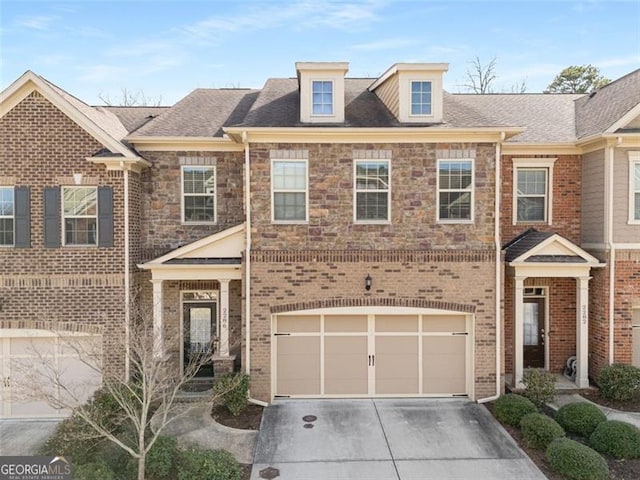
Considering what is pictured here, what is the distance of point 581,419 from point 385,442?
160 inches

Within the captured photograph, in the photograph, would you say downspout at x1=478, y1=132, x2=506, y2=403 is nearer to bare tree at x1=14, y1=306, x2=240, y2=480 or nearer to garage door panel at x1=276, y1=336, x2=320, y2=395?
garage door panel at x1=276, y1=336, x2=320, y2=395

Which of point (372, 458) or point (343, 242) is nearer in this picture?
point (372, 458)

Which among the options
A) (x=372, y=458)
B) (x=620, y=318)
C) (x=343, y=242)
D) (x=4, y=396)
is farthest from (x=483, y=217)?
(x=4, y=396)

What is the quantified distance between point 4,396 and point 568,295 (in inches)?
590

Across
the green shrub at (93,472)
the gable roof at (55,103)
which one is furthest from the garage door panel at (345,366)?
the gable roof at (55,103)

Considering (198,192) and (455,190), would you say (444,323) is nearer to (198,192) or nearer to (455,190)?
(455,190)

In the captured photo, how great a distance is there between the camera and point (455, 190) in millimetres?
11336

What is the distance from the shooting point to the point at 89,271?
1134 cm

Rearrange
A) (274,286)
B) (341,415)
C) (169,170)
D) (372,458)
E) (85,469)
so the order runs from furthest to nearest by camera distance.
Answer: (169,170) < (274,286) < (341,415) < (372,458) < (85,469)

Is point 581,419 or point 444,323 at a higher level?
point 444,323

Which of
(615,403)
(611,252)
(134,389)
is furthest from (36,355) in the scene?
(611,252)

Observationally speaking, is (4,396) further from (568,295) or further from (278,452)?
(568,295)

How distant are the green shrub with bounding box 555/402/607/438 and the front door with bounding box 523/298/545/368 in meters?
3.36

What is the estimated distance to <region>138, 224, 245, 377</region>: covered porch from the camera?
11305 mm
